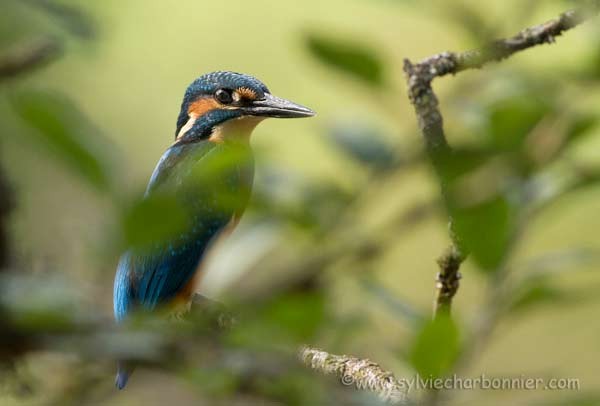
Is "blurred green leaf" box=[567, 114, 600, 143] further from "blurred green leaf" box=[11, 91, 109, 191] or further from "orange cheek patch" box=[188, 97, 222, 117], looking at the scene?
"orange cheek patch" box=[188, 97, 222, 117]

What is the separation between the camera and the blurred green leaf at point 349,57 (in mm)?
914

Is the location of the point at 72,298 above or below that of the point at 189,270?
below

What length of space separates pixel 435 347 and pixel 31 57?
Answer: 17.5 inches

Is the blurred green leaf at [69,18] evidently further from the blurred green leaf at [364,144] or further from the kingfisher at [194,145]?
the kingfisher at [194,145]

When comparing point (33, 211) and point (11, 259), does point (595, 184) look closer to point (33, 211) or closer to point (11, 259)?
point (11, 259)

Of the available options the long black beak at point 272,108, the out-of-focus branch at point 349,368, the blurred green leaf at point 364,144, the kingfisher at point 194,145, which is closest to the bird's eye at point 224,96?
the kingfisher at point 194,145

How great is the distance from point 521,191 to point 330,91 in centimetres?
475

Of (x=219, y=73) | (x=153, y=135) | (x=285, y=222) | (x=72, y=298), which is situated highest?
(x=153, y=135)

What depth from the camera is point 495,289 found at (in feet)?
3.35

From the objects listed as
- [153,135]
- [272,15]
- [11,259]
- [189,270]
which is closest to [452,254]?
[11,259]

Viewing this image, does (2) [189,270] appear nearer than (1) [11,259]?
No

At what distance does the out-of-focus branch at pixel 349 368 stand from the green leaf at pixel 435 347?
29.3 inches

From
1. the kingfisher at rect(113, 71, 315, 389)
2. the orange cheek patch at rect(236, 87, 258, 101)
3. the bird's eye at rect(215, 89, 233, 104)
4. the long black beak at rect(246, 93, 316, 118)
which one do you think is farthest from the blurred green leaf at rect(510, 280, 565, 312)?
the bird's eye at rect(215, 89, 233, 104)

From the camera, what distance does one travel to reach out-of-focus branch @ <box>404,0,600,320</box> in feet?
3.66
